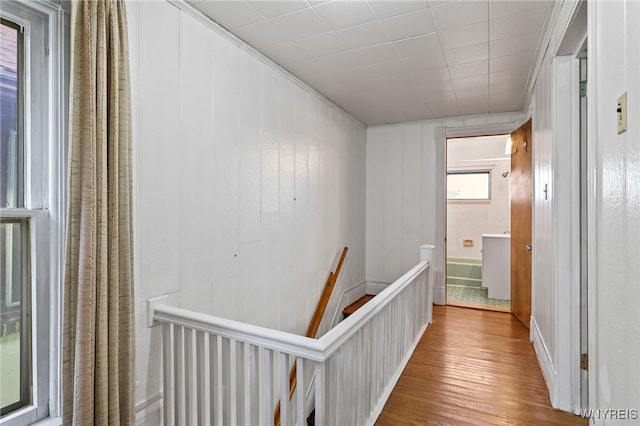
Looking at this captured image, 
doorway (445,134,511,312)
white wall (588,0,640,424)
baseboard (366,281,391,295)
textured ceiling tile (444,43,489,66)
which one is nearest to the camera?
white wall (588,0,640,424)

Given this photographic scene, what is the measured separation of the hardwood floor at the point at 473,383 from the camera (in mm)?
2035

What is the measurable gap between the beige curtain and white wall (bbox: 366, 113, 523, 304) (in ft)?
12.1

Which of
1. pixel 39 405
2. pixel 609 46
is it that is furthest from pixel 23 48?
pixel 609 46

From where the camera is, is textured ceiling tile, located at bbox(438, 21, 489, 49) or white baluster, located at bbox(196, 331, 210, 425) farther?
textured ceiling tile, located at bbox(438, 21, 489, 49)

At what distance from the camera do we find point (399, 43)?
7.82 ft

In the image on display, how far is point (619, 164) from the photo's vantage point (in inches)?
39.8

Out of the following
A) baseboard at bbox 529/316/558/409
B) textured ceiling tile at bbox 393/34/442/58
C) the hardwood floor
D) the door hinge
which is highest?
textured ceiling tile at bbox 393/34/442/58

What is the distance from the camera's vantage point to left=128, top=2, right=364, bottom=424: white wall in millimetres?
1716

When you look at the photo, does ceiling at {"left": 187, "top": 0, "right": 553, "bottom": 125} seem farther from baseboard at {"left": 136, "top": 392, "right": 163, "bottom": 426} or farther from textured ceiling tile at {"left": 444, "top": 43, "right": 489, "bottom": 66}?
baseboard at {"left": 136, "top": 392, "right": 163, "bottom": 426}

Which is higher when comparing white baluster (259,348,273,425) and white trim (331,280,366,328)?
white baluster (259,348,273,425)

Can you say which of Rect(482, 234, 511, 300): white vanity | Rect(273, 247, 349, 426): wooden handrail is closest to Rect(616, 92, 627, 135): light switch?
Rect(273, 247, 349, 426): wooden handrail

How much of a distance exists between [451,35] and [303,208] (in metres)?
1.79

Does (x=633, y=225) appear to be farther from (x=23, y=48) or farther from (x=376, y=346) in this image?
(x=23, y=48)

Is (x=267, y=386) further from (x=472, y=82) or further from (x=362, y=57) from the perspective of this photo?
(x=472, y=82)
